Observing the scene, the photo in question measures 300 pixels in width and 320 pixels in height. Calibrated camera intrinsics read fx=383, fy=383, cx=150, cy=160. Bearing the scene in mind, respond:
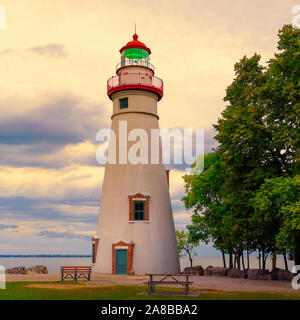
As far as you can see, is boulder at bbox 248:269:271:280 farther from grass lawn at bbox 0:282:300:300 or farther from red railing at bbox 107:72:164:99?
red railing at bbox 107:72:164:99

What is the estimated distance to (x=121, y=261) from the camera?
30500 millimetres

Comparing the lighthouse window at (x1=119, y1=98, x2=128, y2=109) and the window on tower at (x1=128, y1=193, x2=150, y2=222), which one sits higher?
the lighthouse window at (x1=119, y1=98, x2=128, y2=109)

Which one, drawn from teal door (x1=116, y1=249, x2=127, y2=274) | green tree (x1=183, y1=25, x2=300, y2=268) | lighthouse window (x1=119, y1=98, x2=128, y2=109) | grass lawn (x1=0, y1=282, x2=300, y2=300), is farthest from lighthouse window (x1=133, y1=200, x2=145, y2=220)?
grass lawn (x1=0, y1=282, x2=300, y2=300)

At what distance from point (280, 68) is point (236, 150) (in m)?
5.91

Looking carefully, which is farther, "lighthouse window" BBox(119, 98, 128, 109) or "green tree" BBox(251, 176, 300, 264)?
"lighthouse window" BBox(119, 98, 128, 109)

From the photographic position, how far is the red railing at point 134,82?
33.1 meters

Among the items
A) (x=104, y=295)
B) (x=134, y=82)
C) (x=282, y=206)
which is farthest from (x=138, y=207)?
(x=104, y=295)

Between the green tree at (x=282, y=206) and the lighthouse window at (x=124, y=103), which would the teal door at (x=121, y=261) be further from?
the lighthouse window at (x=124, y=103)

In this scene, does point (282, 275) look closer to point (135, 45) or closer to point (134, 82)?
point (134, 82)

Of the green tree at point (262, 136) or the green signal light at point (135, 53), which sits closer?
the green tree at point (262, 136)

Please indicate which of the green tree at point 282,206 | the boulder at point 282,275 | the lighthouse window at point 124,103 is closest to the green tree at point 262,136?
the green tree at point 282,206

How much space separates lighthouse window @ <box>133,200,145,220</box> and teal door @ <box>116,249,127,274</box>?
115 inches

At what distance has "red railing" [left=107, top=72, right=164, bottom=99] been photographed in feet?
109
